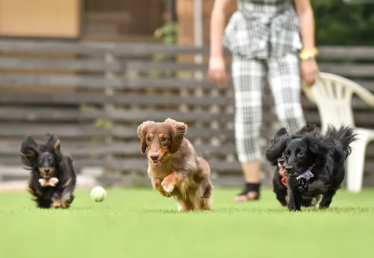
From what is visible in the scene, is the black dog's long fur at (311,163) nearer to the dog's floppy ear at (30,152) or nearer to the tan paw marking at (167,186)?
the tan paw marking at (167,186)

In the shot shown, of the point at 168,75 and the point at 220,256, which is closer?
the point at 220,256

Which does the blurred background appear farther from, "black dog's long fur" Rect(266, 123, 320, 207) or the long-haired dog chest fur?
the long-haired dog chest fur

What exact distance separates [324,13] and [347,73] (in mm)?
1696

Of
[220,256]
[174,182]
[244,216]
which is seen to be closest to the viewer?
[220,256]

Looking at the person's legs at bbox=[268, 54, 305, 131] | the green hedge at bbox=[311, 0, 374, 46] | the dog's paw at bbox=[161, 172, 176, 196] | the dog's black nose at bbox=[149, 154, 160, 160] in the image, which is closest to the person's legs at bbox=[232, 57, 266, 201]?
the person's legs at bbox=[268, 54, 305, 131]

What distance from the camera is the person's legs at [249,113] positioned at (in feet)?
22.8

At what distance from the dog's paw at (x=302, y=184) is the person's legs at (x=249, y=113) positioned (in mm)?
1889

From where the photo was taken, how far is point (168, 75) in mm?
10984

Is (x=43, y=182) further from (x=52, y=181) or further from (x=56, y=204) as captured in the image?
(x=56, y=204)

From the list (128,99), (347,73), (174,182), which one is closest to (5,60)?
(128,99)

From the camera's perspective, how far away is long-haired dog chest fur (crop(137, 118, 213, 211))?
197 inches

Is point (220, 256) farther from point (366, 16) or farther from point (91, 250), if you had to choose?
point (366, 16)

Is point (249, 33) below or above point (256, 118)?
above

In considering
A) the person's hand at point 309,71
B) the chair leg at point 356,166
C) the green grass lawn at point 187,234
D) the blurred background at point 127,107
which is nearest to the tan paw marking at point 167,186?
the green grass lawn at point 187,234
